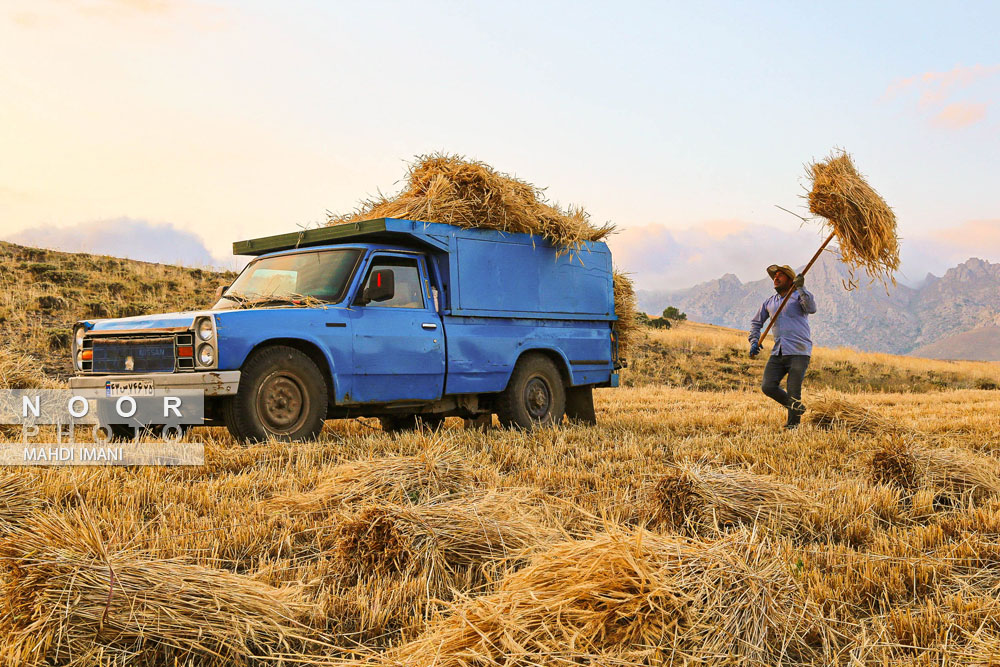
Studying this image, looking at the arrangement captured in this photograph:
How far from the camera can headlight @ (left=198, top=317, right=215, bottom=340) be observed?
6.97 meters

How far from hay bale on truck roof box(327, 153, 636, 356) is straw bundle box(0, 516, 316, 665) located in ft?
20.4

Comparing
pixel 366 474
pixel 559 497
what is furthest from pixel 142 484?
pixel 559 497

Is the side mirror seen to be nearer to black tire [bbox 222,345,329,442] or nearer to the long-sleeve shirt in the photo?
black tire [bbox 222,345,329,442]

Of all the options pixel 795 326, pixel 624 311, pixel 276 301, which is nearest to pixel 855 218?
pixel 795 326

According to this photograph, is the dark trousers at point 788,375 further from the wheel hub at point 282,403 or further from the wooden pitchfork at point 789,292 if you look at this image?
the wheel hub at point 282,403

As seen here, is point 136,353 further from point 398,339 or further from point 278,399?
point 398,339

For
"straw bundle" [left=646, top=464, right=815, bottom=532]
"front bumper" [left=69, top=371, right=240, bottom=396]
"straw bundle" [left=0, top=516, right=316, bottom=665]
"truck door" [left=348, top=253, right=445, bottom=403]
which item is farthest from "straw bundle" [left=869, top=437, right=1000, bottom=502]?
"front bumper" [left=69, top=371, right=240, bottom=396]

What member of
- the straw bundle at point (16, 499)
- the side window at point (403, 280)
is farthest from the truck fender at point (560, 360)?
the straw bundle at point (16, 499)

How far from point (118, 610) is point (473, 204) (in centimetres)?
697

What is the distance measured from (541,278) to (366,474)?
5231mm

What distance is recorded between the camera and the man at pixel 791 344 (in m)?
9.66

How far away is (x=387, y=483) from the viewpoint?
4809mm

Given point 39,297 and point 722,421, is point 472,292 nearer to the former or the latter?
point 722,421

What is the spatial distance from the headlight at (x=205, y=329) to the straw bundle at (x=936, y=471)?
17.6 ft
